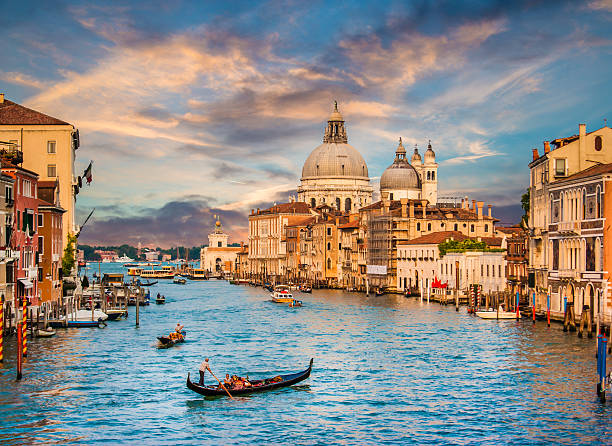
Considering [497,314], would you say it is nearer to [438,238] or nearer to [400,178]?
[438,238]

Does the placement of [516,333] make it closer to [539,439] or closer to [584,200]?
[584,200]

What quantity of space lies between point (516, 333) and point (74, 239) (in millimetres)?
29669

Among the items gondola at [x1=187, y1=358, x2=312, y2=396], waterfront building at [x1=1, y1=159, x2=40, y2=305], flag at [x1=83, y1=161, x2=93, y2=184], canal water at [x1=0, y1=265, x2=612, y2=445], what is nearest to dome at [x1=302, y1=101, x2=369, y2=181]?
flag at [x1=83, y1=161, x2=93, y2=184]

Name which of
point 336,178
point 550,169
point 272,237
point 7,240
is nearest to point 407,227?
point 550,169

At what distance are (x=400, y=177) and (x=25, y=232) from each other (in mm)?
95929

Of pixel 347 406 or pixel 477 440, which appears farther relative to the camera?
pixel 347 406

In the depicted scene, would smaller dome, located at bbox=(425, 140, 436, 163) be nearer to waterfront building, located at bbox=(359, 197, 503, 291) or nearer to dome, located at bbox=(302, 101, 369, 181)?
dome, located at bbox=(302, 101, 369, 181)

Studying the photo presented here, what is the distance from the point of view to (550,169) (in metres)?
42.2

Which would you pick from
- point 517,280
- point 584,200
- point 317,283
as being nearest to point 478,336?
point 584,200

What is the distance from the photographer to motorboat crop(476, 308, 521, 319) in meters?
46.1

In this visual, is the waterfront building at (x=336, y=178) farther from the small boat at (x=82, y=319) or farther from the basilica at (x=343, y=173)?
the small boat at (x=82, y=319)

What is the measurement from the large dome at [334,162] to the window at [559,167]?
101 metres

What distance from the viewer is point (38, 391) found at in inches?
1007

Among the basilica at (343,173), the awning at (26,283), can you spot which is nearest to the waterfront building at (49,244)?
the awning at (26,283)
